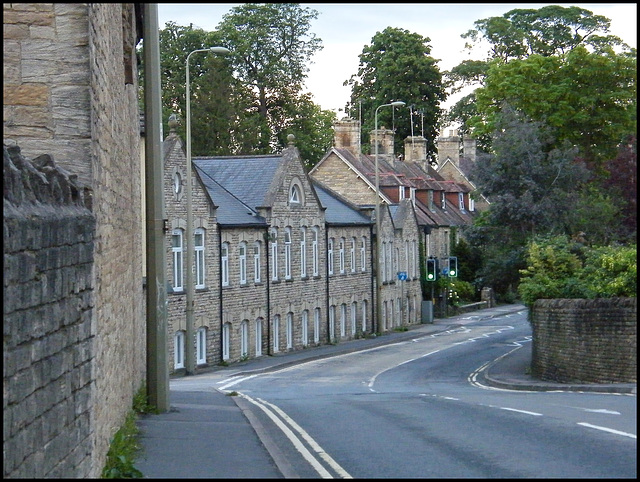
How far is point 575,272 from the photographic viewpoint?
30.0 metres

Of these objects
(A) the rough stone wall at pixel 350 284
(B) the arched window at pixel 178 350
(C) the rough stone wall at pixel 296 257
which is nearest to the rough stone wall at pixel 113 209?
(B) the arched window at pixel 178 350

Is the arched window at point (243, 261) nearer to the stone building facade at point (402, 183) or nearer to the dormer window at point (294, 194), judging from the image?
the dormer window at point (294, 194)

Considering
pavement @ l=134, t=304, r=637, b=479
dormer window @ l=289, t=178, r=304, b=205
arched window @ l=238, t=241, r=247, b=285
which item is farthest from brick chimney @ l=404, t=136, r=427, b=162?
pavement @ l=134, t=304, r=637, b=479

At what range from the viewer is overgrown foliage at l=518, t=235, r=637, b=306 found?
25953 mm

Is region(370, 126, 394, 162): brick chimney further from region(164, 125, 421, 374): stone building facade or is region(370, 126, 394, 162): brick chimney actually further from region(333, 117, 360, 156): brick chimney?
region(164, 125, 421, 374): stone building facade

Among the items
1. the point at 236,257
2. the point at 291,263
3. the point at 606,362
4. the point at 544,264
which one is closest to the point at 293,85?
the point at 291,263

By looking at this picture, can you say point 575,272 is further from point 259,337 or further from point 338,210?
point 338,210

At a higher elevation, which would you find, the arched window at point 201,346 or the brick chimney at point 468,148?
the brick chimney at point 468,148

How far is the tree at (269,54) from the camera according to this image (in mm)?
34438

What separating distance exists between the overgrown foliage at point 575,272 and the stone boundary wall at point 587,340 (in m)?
0.44

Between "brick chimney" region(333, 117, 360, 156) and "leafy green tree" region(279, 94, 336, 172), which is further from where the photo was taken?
"brick chimney" region(333, 117, 360, 156)

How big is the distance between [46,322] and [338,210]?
44.7m

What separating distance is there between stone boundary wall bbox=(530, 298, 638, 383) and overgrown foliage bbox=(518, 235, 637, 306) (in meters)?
0.44

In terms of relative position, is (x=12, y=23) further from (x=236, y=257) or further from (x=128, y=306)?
(x=236, y=257)
